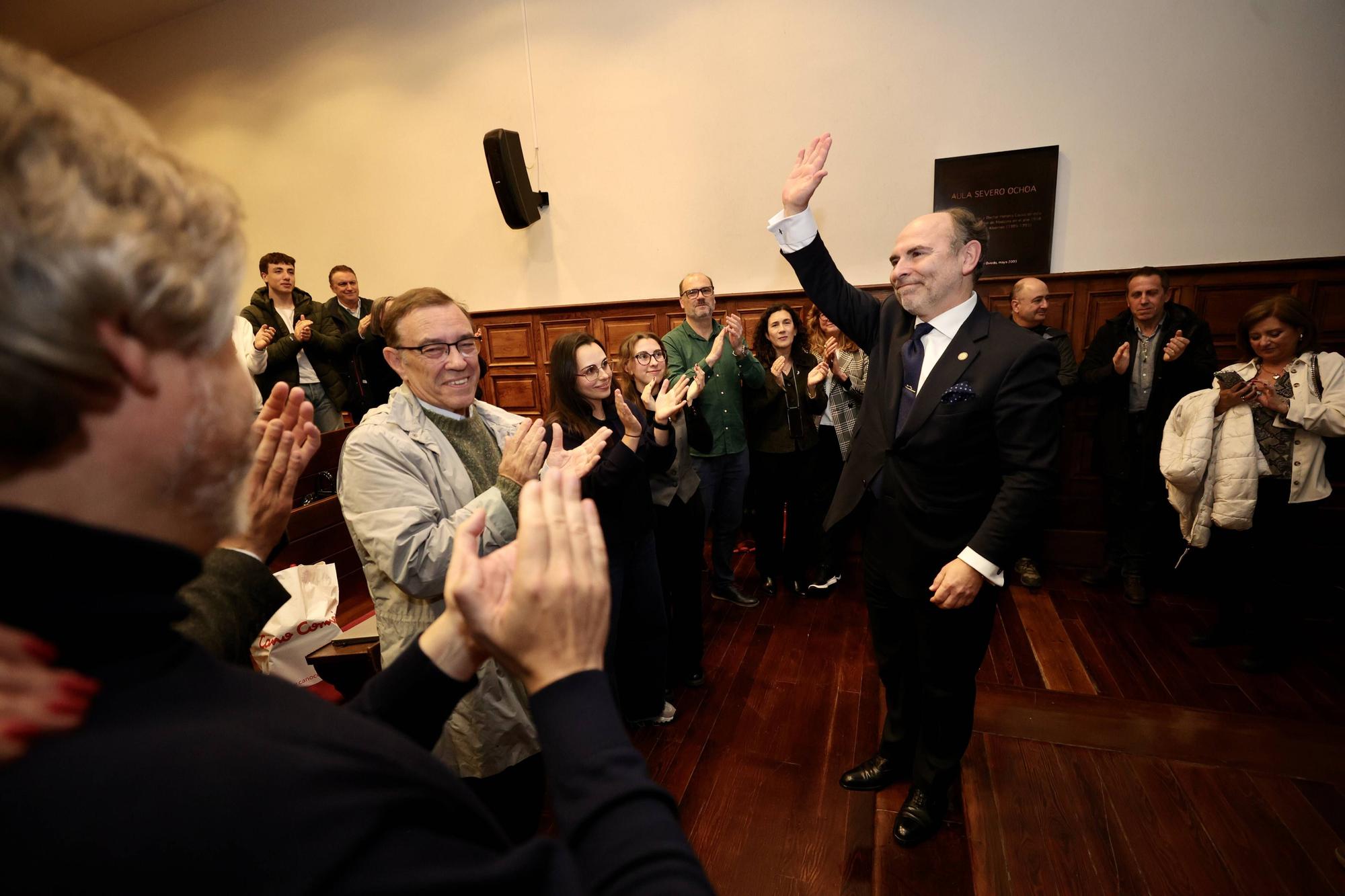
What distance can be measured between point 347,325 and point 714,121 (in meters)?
3.01

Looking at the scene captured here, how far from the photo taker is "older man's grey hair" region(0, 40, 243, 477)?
0.36 meters

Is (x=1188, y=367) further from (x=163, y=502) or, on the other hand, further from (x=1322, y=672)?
(x=163, y=502)

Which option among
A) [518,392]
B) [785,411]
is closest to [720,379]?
[785,411]

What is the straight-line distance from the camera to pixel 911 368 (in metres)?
1.92

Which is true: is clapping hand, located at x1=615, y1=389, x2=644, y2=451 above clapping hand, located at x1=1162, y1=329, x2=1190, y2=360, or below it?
below

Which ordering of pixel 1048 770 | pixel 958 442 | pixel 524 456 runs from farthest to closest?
pixel 1048 770
pixel 958 442
pixel 524 456

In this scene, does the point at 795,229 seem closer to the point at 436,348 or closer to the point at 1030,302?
the point at 436,348

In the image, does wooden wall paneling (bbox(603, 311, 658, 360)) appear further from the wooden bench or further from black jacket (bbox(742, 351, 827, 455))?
the wooden bench

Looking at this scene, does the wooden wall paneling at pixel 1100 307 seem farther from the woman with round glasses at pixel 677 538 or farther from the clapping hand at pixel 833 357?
the woman with round glasses at pixel 677 538

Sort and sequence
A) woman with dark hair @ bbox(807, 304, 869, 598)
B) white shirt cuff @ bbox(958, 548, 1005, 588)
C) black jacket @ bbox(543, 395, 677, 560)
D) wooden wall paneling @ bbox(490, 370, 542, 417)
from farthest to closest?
wooden wall paneling @ bbox(490, 370, 542, 417), woman with dark hair @ bbox(807, 304, 869, 598), black jacket @ bbox(543, 395, 677, 560), white shirt cuff @ bbox(958, 548, 1005, 588)

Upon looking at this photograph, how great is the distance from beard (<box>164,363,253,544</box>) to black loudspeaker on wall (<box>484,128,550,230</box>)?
473 centimetres

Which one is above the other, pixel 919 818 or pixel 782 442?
pixel 782 442

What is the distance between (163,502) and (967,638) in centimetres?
198

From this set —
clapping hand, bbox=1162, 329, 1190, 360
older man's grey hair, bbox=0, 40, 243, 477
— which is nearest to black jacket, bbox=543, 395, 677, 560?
older man's grey hair, bbox=0, 40, 243, 477
